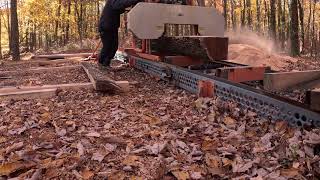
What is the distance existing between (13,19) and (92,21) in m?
37.5

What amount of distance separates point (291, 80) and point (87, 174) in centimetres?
255

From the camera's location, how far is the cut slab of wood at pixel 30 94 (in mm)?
6242

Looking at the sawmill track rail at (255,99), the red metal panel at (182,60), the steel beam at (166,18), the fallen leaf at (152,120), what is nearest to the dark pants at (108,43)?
the steel beam at (166,18)

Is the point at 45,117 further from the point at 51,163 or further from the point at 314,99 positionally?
the point at 314,99

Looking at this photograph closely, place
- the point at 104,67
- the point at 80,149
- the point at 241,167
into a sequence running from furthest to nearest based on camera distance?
the point at 104,67 < the point at 80,149 < the point at 241,167

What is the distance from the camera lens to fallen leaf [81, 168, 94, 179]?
3.10 meters

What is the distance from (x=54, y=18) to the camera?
37375mm

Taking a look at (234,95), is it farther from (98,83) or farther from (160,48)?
(160,48)

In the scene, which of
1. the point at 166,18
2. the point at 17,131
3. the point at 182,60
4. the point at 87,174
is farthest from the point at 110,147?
the point at 166,18

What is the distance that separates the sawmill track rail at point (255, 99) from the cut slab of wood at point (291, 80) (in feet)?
0.55

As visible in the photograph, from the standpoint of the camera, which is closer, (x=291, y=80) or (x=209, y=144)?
(x=209, y=144)

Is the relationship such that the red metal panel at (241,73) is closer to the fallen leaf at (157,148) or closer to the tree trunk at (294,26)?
the fallen leaf at (157,148)

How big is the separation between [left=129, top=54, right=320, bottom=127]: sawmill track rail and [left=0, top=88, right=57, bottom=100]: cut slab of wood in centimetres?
234

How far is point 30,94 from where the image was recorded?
20.8 ft
